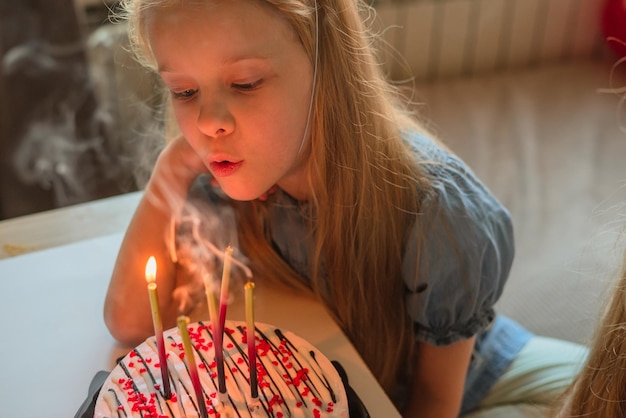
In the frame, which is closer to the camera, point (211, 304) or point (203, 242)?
point (211, 304)

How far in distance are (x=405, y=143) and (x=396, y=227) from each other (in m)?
0.12

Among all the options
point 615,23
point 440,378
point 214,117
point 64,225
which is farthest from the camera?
point 615,23

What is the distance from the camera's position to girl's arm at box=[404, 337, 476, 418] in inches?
42.3

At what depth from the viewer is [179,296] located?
3.41ft

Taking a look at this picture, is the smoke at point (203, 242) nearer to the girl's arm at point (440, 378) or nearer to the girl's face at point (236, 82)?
the girl's face at point (236, 82)

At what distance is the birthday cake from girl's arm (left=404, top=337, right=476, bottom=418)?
0.89 ft

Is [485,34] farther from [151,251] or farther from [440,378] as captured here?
[151,251]

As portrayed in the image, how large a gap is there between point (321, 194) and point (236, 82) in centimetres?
22

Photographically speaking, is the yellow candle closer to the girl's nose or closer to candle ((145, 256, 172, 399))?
candle ((145, 256, 172, 399))

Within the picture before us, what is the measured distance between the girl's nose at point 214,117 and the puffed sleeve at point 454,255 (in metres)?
0.30

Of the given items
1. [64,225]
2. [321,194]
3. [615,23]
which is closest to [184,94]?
[321,194]

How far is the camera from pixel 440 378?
42.8 inches

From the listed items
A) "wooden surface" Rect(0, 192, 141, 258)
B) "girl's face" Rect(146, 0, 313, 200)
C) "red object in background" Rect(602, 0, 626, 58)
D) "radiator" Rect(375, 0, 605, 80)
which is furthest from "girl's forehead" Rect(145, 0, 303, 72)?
"red object in background" Rect(602, 0, 626, 58)

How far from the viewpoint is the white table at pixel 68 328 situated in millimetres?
872
